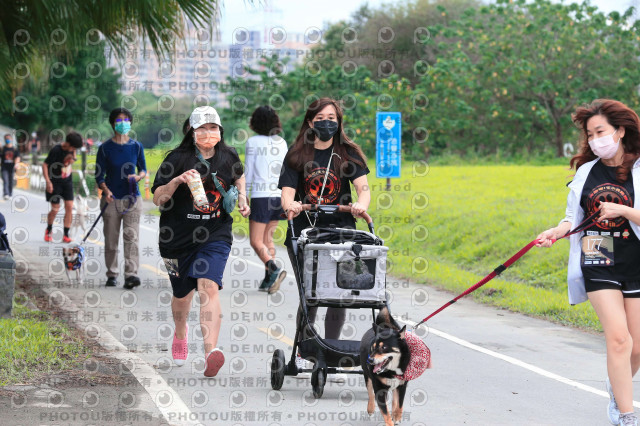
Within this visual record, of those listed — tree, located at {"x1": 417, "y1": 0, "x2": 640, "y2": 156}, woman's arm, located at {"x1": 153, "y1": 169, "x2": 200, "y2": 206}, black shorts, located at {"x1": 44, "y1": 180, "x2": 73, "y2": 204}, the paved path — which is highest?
tree, located at {"x1": 417, "y1": 0, "x2": 640, "y2": 156}

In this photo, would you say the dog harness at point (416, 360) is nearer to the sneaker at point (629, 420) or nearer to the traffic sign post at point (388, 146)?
the sneaker at point (629, 420)

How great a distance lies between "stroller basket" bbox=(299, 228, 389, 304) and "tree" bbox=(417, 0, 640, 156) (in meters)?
28.3

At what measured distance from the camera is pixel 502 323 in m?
9.87

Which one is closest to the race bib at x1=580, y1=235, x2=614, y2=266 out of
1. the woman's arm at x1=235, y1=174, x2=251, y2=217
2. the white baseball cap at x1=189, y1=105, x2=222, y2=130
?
the woman's arm at x1=235, y1=174, x2=251, y2=217

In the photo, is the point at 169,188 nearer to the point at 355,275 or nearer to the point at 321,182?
Result: the point at 321,182

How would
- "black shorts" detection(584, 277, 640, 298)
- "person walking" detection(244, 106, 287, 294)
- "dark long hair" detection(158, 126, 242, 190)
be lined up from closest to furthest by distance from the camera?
"black shorts" detection(584, 277, 640, 298)
"dark long hair" detection(158, 126, 242, 190)
"person walking" detection(244, 106, 287, 294)

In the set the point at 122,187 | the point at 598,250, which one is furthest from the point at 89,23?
the point at 598,250

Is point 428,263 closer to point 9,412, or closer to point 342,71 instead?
point 9,412

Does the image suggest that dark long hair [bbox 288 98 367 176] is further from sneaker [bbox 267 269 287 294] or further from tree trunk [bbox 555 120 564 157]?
tree trunk [bbox 555 120 564 157]

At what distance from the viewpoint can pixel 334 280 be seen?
6023 millimetres

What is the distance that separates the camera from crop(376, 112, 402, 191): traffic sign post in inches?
817

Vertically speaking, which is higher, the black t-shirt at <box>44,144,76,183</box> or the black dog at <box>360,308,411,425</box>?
the black t-shirt at <box>44,144,76,183</box>

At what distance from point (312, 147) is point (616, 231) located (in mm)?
2269

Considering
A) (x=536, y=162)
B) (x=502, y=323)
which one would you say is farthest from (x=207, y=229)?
(x=536, y=162)
